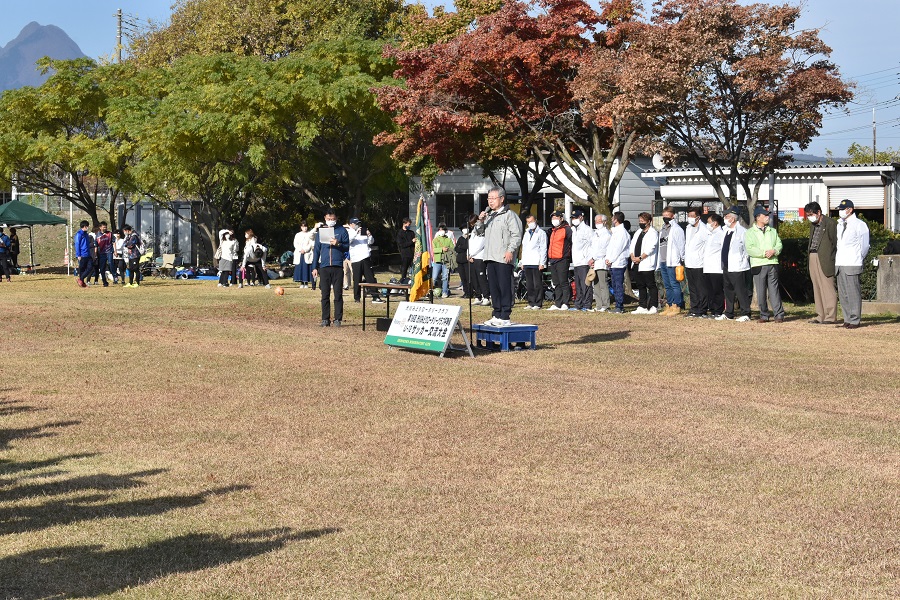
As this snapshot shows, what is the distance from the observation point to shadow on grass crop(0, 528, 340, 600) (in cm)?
506

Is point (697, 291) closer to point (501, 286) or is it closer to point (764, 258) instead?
point (764, 258)

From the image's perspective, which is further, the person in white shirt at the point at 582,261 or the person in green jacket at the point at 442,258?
the person in green jacket at the point at 442,258

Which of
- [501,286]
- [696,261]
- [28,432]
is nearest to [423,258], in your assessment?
[501,286]

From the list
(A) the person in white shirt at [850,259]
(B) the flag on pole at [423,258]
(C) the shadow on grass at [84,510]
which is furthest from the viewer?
(A) the person in white shirt at [850,259]

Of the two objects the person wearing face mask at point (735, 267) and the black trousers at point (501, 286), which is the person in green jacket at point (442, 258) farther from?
the black trousers at point (501, 286)

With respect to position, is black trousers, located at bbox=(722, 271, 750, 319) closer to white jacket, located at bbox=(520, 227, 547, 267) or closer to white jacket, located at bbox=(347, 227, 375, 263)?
white jacket, located at bbox=(520, 227, 547, 267)

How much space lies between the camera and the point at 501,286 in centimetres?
1490

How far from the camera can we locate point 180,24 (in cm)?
5391

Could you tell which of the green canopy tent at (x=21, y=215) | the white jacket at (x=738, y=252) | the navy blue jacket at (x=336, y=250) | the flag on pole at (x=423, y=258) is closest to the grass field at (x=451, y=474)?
the flag on pole at (x=423, y=258)

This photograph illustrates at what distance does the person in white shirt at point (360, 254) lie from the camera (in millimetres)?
22172

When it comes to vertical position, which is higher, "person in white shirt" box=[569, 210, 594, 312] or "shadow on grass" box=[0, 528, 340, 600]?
"person in white shirt" box=[569, 210, 594, 312]

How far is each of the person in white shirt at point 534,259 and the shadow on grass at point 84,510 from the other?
14.9m

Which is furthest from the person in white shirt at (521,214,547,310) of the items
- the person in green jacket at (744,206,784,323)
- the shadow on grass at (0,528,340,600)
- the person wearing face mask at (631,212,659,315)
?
the shadow on grass at (0,528,340,600)

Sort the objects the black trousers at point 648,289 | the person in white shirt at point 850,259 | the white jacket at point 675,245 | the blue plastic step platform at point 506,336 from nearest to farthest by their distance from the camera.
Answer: the blue plastic step platform at point 506,336, the person in white shirt at point 850,259, the white jacket at point 675,245, the black trousers at point 648,289
